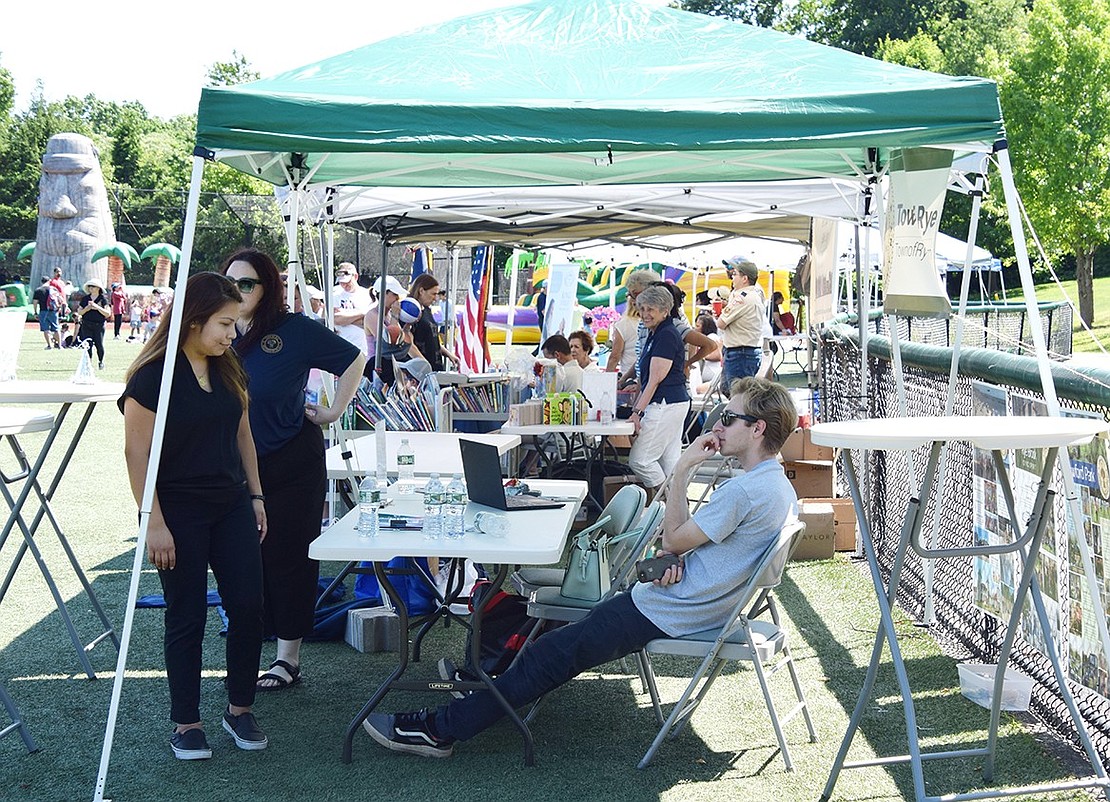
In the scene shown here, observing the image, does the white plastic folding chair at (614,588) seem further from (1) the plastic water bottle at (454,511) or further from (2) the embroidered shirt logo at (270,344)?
(2) the embroidered shirt logo at (270,344)


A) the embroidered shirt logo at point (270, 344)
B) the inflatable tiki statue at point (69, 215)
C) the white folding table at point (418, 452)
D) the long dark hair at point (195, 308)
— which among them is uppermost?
A: the inflatable tiki statue at point (69, 215)

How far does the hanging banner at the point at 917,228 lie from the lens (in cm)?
480

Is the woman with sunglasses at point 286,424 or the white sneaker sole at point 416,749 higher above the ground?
the woman with sunglasses at point 286,424

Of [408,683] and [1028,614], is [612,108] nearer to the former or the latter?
[408,683]

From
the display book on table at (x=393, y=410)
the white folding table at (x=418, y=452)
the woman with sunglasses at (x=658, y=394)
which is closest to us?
the white folding table at (x=418, y=452)

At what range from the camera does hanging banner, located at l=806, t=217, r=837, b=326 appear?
9.78 metres

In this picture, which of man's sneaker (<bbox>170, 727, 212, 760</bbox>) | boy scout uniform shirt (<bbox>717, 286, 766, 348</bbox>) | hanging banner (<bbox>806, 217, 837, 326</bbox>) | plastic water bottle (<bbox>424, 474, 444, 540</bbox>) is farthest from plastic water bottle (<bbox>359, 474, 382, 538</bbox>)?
boy scout uniform shirt (<bbox>717, 286, 766, 348</bbox>)

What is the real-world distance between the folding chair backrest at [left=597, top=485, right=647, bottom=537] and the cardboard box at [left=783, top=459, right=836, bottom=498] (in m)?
3.70

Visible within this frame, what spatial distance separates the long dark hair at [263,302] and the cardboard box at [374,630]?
1425 mm

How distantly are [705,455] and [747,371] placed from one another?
25.1 feet

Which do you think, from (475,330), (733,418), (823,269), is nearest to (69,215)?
(475,330)

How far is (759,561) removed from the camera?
13.0ft

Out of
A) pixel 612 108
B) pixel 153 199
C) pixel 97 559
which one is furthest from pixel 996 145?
pixel 153 199

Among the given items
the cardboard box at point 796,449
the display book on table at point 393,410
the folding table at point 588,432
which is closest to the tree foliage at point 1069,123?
the cardboard box at point 796,449
